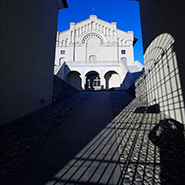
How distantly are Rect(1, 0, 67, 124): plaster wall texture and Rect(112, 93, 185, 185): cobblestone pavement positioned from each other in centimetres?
420

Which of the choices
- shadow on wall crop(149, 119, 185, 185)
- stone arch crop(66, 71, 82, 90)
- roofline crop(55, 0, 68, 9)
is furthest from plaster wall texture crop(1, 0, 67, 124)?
stone arch crop(66, 71, 82, 90)

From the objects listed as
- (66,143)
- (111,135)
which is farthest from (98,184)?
(111,135)

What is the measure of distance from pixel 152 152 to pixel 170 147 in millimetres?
561

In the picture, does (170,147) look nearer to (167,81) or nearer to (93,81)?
(167,81)

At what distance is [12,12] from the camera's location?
4.26m

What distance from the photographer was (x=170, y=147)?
2.70 metres

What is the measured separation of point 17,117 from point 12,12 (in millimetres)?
4204

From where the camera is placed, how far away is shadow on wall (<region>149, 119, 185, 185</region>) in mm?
1906

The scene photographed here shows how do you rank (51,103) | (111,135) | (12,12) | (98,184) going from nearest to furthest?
1. (98,184)
2. (111,135)
3. (12,12)
4. (51,103)

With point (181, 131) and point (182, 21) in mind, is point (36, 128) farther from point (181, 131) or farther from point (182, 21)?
point (182, 21)

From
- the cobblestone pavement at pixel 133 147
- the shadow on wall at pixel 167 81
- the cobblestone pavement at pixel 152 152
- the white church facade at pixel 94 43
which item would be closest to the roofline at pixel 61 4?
the shadow on wall at pixel 167 81

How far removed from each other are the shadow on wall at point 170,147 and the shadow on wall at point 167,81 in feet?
1.44

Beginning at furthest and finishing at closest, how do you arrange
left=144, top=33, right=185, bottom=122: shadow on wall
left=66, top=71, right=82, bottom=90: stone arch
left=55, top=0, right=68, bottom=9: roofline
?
left=66, top=71, right=82, bottom=90: stone arch < left=55, top=0, right=68, bottom=9: roofline < left=144, top=33, right=185, bottom=122: shadow on wall

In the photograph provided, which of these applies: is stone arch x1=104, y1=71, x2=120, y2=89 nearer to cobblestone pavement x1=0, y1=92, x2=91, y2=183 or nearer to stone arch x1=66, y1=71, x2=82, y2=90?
stone arch x1=66, y1=71, x2=82, y2=90
